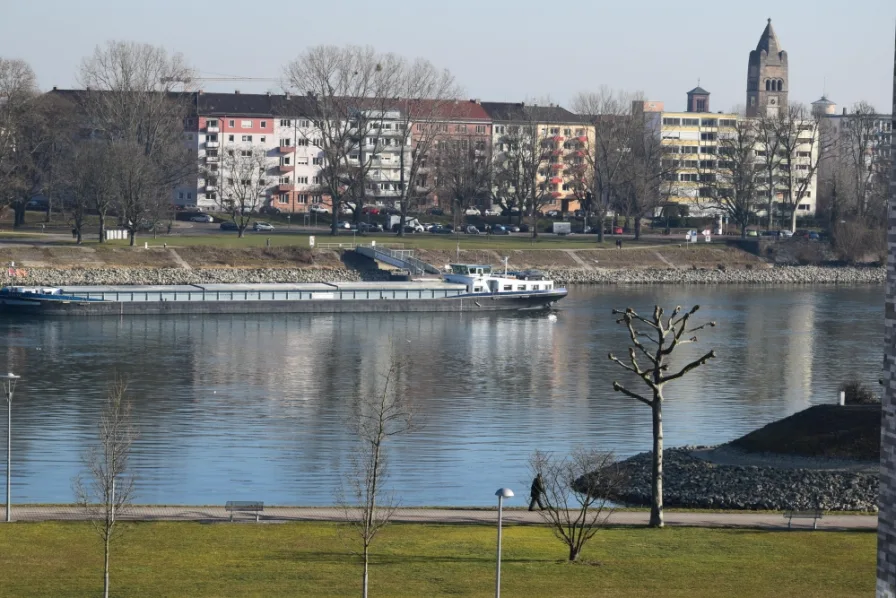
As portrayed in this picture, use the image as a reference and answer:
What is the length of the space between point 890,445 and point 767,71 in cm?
18567

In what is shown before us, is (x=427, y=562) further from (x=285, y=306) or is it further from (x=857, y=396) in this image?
(x=285, y=306)

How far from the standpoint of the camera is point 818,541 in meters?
27.0

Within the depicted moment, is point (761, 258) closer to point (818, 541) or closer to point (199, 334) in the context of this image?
point (199, 334)

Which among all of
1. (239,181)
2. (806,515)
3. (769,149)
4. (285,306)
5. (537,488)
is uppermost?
(769,149)

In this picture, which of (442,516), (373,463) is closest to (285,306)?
(442,516)

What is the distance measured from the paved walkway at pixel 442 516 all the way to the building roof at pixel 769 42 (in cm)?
16823

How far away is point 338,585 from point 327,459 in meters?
15.1

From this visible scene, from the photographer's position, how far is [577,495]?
33.2 metres

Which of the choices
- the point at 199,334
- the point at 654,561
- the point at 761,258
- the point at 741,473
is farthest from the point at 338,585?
the point at 761,258

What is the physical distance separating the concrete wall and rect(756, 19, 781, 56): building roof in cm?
18532

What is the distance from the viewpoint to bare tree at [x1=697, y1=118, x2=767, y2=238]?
11725 centimetres

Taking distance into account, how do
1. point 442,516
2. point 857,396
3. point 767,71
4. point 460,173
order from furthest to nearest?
point 767,71, point 460,173, point 857,396, point 442,516

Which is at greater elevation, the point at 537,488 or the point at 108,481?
the point at 108,481

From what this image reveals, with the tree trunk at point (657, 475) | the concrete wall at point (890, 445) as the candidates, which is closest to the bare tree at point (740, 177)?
the tree trunk at point (657, 475)
